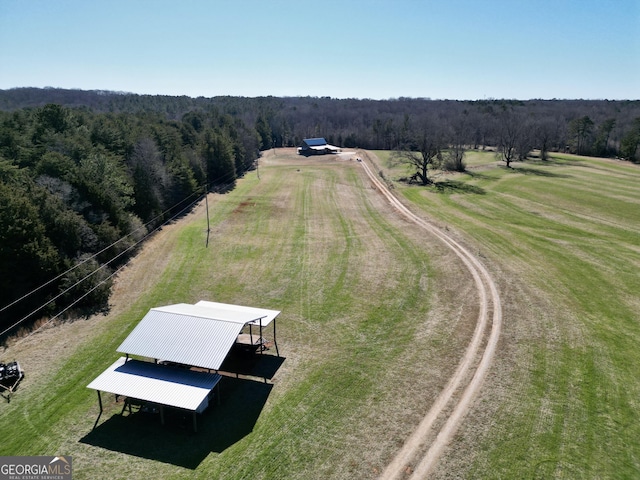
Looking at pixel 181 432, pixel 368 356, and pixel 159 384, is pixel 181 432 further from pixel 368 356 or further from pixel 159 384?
pixel 368 356

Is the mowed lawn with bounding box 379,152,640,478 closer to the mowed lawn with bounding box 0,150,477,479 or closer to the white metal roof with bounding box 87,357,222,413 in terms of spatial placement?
the mowed lawn with bounding box 0,150,477,479

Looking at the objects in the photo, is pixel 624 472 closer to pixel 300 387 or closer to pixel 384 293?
pixel 300 387

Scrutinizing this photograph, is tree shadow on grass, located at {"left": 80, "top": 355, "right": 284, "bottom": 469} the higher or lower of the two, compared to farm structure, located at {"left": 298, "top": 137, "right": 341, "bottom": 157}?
lower

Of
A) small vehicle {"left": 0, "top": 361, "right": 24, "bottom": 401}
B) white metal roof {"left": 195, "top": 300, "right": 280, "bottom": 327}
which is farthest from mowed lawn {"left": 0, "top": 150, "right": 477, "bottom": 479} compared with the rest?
white metal roof {"left": 195, "top": 300, "right": 280, "bottom": 327}

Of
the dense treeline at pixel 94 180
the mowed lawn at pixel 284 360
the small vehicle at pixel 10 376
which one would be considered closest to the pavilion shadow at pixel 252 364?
the mowed lawn at pixel 284 360

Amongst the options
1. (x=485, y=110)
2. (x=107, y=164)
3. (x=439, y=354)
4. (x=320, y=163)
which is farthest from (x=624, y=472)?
(x=485, y=110)

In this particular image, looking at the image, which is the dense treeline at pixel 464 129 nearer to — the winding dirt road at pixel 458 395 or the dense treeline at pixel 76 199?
the dense treeline at pixel 76 199
